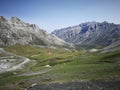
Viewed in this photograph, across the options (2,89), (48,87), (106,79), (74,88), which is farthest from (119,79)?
(2,89)

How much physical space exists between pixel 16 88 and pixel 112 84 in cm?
3478

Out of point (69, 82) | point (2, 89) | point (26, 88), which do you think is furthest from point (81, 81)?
point (2, 89)

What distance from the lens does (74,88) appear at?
6275 cm

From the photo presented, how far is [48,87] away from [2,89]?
1912 cm

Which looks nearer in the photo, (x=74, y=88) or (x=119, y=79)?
(x=74, y=88)

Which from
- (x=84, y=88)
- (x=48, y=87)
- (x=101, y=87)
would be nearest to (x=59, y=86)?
(x=48, y=87)

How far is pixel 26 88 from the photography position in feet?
244

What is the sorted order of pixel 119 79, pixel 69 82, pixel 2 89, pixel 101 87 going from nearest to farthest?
pixel 101 87
pixel 119 79
pixel 69 82
pixel 2 89

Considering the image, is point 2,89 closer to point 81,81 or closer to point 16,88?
point 16,88

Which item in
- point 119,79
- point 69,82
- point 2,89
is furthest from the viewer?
point 2,89

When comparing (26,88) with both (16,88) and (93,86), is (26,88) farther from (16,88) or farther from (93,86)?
(93,86)

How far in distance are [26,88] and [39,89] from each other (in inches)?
325

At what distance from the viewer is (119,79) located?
6725 centimetres

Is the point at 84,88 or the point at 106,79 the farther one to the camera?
the point at 106,79
